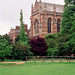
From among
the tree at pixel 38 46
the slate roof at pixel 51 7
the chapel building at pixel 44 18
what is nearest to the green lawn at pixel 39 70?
the tree at pixel 38 46

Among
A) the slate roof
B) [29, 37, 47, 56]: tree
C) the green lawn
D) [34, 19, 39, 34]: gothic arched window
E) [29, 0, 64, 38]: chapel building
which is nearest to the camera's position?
the green lawn

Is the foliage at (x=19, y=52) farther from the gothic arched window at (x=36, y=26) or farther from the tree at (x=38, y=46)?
the gothic arched window at (x=36, y=26)

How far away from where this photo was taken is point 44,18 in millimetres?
63625

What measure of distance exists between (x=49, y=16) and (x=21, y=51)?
1237 inches

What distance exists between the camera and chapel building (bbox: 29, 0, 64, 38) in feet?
209

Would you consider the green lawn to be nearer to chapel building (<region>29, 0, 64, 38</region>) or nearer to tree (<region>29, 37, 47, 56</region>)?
tree (<region>29, 37, 47, 56</region>)

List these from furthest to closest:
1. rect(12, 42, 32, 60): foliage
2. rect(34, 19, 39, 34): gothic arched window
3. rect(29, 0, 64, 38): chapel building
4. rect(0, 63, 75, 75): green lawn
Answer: rect(34, 19, 39, 34): gothic arched window
rect(29, 0, 64, 38): chapel building
rect(12, 42, 32, 60): foliage
rect(0, 63, 75, 75): green lawn

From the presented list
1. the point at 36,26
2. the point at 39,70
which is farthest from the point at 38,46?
the point at 39,70

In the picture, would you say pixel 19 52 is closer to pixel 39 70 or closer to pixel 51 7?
pixel 39 70

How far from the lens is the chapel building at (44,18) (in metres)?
63.6

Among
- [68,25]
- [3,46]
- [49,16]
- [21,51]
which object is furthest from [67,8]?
[49,16]

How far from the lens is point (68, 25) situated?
3384 centimetres

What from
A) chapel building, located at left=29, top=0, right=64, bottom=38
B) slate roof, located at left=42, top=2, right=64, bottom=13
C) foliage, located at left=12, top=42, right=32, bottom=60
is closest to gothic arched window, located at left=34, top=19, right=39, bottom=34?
chapel building, located at left=29, top=0, right=64, bottom=38

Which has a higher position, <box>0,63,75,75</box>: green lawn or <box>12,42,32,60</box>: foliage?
<box>12,42,32,60</box>: foliage
